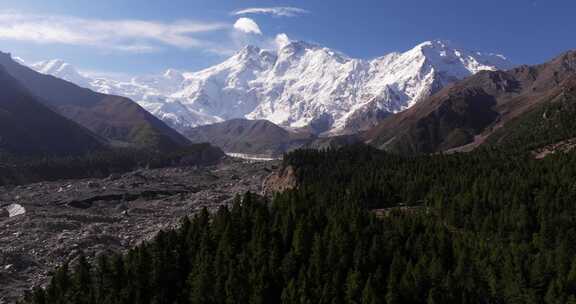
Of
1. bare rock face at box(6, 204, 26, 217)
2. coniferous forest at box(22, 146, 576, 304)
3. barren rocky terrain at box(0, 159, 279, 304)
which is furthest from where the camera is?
bare rock face at box(6, 204, 26, 217)

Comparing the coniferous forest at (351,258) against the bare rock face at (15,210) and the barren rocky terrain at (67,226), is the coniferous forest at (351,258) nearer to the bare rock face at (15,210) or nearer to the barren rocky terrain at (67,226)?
the barren rocky terrain at (67,226)

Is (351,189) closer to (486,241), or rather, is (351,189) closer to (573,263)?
(486,241)

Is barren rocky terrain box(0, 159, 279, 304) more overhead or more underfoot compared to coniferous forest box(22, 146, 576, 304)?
more underfoot

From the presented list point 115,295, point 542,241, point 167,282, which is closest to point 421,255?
point 542,241

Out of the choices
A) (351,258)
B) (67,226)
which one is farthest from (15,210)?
(351,258)

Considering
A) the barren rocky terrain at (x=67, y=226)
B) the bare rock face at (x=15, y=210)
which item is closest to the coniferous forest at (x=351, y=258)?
the barren rocky terrain at (x=67, y=226)

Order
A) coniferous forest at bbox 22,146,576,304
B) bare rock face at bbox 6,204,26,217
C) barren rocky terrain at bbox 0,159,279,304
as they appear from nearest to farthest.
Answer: coniferous forest at bbox 22,146,576,304 < barren rocky terrain at bbox 0,159,279,304 < bare rock face at bbox 6,204,26,217

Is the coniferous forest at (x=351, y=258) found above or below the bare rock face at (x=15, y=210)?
above

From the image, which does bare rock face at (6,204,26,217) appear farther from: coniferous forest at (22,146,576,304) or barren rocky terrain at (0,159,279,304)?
coniferous forest at (22,146,576,304)

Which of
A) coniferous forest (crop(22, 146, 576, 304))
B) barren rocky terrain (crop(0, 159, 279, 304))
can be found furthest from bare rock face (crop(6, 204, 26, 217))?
coniferous forest (crop(22, 146, 576, 304))
